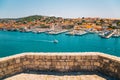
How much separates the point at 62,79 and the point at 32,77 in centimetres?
108

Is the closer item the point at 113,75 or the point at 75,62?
the point at 113,75

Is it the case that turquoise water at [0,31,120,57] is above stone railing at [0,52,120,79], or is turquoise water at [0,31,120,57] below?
below

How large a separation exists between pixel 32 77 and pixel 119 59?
10.3 feet

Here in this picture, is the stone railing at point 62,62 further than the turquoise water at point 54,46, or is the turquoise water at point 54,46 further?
the turquoise water at point 54,46

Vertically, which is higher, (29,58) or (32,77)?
(29,58)

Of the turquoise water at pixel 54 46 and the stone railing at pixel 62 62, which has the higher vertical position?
the stone railing at pixel 62 62

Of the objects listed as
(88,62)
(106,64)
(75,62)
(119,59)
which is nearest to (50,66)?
(75,62)

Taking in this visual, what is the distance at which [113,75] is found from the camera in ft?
21.5

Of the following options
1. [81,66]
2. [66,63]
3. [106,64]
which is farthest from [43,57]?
[106,64]

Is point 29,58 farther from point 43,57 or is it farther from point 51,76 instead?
point 51,76

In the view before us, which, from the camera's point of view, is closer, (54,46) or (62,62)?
(62,62)

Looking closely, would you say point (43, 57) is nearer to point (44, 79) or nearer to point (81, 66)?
point (44, 79)

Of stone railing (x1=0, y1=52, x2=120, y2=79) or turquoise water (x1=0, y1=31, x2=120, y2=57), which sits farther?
turquoise water (x1=0, y1=31, x2=120, y2=57)

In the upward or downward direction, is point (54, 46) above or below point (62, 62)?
below
